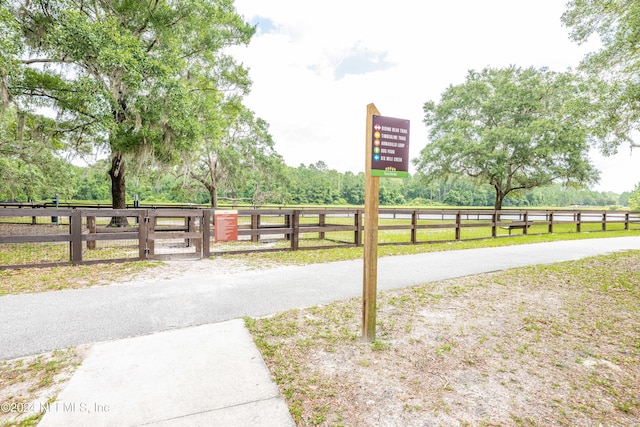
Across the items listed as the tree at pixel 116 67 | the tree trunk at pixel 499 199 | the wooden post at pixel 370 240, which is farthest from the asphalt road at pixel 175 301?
the tree trunk at pixel 499 199

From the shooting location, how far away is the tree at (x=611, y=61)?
7.91m

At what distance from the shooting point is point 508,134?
63.8 feet

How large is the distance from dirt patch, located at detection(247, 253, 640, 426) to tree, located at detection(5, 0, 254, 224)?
9326 mm

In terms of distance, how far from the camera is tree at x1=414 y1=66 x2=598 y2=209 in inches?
757

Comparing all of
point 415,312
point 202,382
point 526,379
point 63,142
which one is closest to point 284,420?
point 202,382

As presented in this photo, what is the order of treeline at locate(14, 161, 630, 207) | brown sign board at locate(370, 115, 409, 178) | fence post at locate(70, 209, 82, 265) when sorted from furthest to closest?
1. treeline at locate(14, 161, 630, 207)
2. fence post at locate(70, 209, 82, 265)
3. brown sign board at locate(370, 115, 409, 178)

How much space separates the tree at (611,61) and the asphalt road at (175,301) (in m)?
5.21

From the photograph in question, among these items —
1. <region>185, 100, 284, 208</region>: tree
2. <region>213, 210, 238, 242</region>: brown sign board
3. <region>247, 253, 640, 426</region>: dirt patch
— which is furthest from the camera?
<region>185, 100, 284, 208</region>: tree

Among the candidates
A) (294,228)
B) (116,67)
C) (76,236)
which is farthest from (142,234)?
(116,67)

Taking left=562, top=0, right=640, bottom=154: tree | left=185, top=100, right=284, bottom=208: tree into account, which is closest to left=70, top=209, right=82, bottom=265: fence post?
left=562, top=0, right=640, bottom=154: tree

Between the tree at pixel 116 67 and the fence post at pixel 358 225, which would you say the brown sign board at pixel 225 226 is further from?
the tree at pixel 116 67

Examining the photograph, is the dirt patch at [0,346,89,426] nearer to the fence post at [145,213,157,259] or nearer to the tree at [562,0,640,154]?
the fence post at [145,213,157,259]

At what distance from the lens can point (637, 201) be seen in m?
35.2

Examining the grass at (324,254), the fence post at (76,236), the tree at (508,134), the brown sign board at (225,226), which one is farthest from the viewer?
the tree at (508,134)
